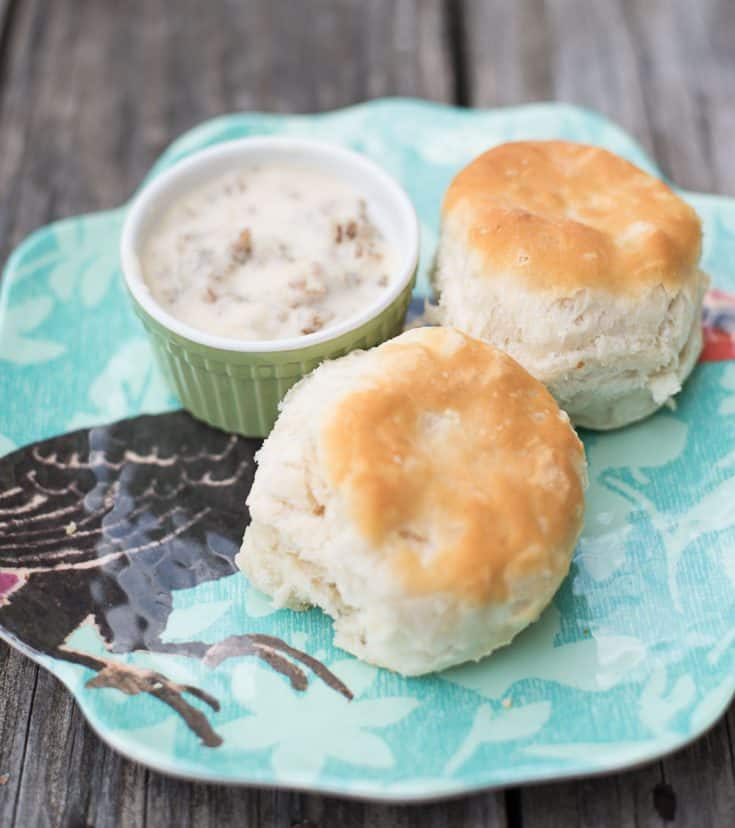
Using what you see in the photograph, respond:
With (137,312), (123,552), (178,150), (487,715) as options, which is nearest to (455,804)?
(487,715)

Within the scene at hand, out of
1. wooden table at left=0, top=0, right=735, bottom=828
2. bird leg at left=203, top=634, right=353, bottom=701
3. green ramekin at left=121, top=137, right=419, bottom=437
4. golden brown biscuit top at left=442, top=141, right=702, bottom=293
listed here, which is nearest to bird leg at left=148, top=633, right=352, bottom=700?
bird leg at left=203, top=634, right=353, bottom=701

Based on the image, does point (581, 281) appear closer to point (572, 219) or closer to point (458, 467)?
point (572, 219)

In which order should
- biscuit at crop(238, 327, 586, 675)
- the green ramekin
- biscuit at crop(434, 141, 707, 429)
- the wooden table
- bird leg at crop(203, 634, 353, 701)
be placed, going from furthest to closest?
the wooden table, the green ramekin, biscuit at crop(434, 141, 707, 429), bird leg at crop(203, 634, 353, 701), biscuit at crop(238, 327, 586, 675)

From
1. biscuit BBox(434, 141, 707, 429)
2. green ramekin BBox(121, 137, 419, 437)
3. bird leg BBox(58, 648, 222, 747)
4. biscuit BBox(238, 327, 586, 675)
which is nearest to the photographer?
biscuit BBox(238, 327, 586, 675)

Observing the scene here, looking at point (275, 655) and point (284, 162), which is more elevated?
point (284, 162)

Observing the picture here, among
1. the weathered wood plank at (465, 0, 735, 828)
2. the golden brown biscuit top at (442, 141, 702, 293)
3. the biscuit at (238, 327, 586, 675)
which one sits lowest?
the weathered wood plank at (465, 0, 735, 828)

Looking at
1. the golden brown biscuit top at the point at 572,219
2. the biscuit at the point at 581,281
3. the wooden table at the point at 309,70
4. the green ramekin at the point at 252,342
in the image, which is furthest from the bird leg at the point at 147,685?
the wooden table at the point at 309,70

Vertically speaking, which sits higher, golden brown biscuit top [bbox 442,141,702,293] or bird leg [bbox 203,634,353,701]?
golden brown biscuit top [bbox 442,141,702,293]

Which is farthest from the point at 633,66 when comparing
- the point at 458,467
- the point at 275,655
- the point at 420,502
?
the point at 275,655

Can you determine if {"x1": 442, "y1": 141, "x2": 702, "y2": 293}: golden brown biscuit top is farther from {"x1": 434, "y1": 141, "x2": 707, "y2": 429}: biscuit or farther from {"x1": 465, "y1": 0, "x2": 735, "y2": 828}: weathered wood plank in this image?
{"x1": 465, "y1": 0, "x2": 735, "y2": 828}: weathered wood plank
